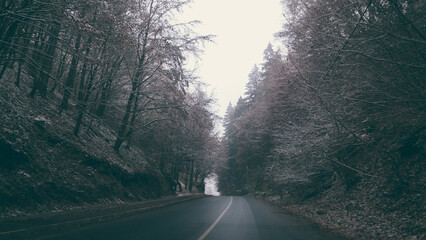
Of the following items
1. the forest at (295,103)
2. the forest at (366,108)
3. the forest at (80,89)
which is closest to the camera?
the forest at (366,108)

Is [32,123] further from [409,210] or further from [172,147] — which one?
[172,147]

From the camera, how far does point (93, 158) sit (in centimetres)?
1316

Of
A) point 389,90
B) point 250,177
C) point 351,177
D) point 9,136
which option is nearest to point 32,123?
point 9,136

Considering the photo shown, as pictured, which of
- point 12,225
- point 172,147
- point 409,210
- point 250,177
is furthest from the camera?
point 250,177

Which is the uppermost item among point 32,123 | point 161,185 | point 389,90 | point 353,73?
point 353,73

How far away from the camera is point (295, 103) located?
13.6 m

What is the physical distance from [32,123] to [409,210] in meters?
13.9

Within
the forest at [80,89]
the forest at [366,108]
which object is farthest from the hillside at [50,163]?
the forest at [366,108]

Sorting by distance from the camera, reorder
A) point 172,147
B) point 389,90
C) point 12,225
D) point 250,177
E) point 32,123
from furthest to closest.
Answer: point 250,177 < point 172,147 < point 32,123 < point 389,90 < point 12,225

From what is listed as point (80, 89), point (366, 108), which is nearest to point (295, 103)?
point (366, 108)

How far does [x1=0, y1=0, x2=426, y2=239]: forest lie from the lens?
671 centimetres

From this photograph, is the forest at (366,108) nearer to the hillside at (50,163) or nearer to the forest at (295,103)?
the forest at (295,103)

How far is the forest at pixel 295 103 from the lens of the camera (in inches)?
264

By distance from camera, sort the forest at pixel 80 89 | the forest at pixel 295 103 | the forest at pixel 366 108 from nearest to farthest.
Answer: the forest at pixel 366 108 → the forest at pixel 295 103 → the forest at pixel 80 89
